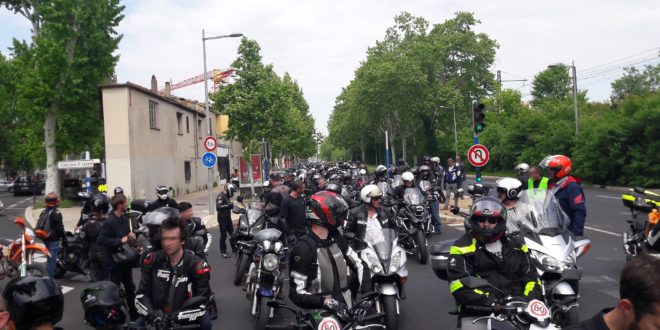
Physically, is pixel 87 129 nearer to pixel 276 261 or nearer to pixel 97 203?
pixel 97 203

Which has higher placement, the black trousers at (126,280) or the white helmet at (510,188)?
the white helmet at (510,188)

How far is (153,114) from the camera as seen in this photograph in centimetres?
2938

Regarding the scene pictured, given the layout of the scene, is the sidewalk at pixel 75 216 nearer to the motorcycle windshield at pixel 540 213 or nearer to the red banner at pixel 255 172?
the red banner at pixel 255 172

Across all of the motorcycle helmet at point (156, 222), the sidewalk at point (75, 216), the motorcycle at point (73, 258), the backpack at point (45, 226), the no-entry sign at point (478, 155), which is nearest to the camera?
the motorcycle helmet at point (156, 222)

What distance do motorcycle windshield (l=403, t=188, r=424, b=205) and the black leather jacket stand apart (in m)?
6.96

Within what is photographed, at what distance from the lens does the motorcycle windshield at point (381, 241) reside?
5699 mm

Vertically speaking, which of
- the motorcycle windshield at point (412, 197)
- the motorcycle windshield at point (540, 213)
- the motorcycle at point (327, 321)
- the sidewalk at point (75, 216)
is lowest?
the sidewalk at point (75, 216)

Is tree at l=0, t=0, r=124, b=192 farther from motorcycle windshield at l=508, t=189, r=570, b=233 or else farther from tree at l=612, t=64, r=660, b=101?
tree at l=612, t=64, r=660, b=101

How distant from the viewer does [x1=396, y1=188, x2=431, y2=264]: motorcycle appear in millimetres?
9892

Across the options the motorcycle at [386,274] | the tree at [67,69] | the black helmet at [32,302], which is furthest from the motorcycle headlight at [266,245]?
the tree at [67,69]

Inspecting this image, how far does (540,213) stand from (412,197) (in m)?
4.94

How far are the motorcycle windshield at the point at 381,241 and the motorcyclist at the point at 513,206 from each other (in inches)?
48.7

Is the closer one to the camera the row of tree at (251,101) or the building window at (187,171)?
the row of tree at (251,101)

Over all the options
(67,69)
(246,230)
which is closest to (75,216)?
(67,69)
